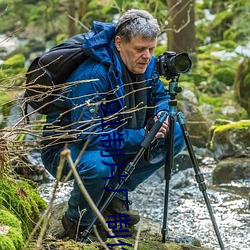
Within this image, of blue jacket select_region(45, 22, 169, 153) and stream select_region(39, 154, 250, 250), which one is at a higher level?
blue jacket select_region(45, 22, 169, 153)

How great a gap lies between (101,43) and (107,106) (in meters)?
0.35

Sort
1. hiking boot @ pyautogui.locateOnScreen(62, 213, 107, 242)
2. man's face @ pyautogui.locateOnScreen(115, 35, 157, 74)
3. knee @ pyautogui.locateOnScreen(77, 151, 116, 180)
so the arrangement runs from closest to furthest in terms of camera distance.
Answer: knee @ pyautogui.locateOnScreen(77, 151, 116, 180) < man's face @ pyautogui.locateOnScreen(115, 35, 157, 74) < hiking boot @ pyautogui.locateOnScreen(62, 213, 107, 242)

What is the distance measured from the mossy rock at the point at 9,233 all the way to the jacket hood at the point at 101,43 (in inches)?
39.0

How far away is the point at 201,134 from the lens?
7754mm

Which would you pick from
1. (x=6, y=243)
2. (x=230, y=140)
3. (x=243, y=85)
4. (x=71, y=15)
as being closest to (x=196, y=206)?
(x=230, y=140)

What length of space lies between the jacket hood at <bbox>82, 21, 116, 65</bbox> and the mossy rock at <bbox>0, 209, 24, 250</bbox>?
3.25ft

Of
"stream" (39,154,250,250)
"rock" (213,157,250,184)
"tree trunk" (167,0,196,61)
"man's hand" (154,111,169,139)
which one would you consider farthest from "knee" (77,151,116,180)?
"tree trunk" (167,0,196,61)

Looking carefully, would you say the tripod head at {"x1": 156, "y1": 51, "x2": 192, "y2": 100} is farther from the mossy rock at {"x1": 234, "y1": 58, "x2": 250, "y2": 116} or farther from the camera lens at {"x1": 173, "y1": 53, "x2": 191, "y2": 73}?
the mossy rock at {"x1": 234, "y1": 58, "x2": 250, "y2": 116}

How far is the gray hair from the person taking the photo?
319 centimetres

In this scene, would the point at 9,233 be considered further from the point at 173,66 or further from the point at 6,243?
the point at 173,66

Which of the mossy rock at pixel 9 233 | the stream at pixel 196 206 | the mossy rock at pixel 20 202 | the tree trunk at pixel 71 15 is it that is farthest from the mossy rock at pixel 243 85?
the mossy rock at pixel 9 233

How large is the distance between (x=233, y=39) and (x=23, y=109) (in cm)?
1024

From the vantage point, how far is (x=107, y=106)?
3236 mm

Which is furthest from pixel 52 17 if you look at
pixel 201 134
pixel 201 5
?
pixel 201 134
